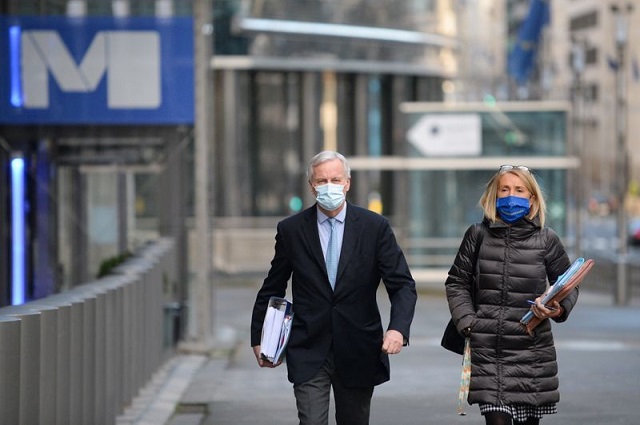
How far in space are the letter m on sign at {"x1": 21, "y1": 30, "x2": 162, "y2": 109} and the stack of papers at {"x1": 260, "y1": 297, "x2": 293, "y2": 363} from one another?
9.54 metres

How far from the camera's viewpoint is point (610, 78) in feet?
435

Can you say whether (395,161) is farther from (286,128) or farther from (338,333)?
(338,333)

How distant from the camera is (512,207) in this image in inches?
321

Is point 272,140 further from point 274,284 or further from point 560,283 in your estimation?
point 560,283

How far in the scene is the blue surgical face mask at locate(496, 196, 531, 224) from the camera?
814cm

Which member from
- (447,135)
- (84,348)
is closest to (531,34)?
(447,135)

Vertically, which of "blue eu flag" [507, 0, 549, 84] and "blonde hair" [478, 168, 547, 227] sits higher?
"blue eu flag" [507, 0, 549, 84]

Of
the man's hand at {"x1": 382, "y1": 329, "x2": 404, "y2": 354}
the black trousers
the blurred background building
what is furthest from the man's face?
the blurred background building

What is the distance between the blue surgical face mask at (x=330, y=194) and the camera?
316 inches

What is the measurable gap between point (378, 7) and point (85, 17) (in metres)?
27.5

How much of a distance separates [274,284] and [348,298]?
0.42 m

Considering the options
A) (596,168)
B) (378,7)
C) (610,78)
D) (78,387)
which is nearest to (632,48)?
(610,78)

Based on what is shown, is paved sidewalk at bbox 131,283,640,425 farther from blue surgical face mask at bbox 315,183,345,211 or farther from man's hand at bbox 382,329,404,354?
blue surgical face mask at bbox 315,183,345,211

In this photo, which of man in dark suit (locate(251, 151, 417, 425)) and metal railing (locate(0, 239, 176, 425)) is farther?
man in dark suit (locate(251, 151, 417, 425))
